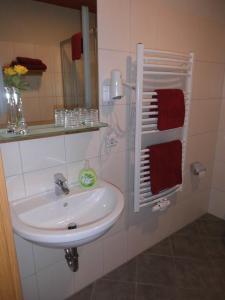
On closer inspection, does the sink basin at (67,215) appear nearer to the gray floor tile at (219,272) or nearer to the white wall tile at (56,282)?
the white wall tile at (56,282)

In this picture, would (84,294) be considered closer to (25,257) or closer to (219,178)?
(25,257)

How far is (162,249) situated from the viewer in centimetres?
204

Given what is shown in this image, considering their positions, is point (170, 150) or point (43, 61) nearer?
point (43, 61)

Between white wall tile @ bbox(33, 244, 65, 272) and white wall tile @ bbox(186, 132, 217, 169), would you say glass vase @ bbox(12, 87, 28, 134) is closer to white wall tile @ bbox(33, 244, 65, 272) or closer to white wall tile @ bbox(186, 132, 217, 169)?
white wall tile @ bbox(33, 244, 65, 272)

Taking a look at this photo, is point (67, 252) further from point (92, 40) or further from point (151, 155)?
point (92, 40)

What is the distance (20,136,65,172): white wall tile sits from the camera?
119cm

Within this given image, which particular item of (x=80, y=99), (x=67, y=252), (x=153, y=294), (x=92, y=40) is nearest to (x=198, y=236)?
(x=153, y=294)

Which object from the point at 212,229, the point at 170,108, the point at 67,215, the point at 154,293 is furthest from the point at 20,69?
the point at 212,229

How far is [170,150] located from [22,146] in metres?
1.11

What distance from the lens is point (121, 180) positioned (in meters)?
1.65

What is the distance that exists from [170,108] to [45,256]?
1.30 m

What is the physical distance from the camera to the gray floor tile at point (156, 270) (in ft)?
5.66

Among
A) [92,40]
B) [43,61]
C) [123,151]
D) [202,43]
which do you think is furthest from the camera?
[202,43]

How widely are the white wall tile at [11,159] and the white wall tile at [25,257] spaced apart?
41 cm
